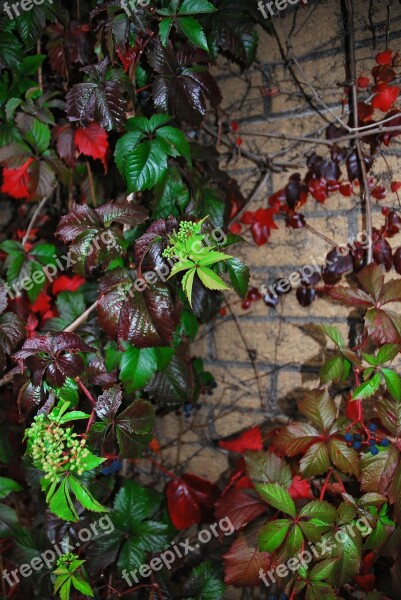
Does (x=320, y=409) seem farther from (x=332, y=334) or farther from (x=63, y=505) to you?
(x=63, y=505)

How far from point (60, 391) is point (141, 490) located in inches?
16.6

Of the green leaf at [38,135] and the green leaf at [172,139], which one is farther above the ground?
the green leaf at [38,135]

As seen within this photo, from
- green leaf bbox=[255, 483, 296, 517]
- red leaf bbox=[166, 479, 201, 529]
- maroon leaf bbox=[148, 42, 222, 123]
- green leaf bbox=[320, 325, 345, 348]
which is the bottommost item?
red leaf bbox=[166, 479, 201, 529]

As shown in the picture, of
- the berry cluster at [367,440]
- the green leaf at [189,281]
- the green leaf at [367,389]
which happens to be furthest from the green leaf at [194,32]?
the berry cluster at [367,440]

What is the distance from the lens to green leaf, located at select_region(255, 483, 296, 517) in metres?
0.96

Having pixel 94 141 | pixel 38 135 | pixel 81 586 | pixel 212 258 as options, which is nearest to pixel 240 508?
pixel 81 586

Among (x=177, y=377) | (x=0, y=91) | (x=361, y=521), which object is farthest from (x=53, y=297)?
(x=361, y=521)

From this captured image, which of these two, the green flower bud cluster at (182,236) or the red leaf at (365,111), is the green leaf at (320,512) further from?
the red leaf at (365,111)

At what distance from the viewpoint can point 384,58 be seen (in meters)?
1.10

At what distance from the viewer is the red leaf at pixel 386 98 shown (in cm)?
110

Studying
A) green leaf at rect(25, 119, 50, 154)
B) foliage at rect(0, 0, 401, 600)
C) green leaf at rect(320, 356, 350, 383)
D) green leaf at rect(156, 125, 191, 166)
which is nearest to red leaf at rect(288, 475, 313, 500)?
foliage at rect(0, 0, 401, 600)

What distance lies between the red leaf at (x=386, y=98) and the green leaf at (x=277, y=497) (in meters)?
0.84

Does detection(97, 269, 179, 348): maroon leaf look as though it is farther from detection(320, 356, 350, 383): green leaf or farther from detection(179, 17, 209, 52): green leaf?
detection(179, 17, 209, 52): green leaf

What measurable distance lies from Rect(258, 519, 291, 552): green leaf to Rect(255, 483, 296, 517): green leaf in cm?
3
